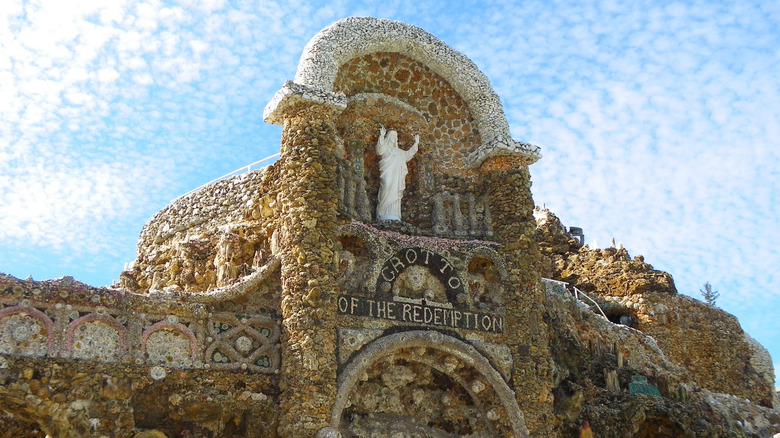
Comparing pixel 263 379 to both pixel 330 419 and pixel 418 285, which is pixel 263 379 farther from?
pixel 418 285

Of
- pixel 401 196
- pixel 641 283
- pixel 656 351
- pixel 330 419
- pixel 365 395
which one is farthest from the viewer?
pixel 641 283

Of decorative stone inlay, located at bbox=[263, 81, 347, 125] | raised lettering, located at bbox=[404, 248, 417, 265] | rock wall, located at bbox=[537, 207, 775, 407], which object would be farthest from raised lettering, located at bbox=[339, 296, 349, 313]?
rock wall, located at bbox=[537, 207, 775, 407]

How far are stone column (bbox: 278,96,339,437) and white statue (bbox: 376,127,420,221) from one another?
64.1 inches

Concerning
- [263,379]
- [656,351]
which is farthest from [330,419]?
[656,351]

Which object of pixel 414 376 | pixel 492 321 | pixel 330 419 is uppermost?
pixel 492 321

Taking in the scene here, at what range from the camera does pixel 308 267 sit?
15.4m

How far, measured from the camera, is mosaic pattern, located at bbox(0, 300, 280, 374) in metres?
13.5

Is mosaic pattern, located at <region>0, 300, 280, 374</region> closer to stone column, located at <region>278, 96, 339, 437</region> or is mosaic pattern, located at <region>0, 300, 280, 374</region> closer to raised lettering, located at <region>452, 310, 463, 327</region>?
stone column, located at <region>278, 96, 339, 437</region>

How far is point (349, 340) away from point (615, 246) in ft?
46.1

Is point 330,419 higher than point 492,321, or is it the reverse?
point 492,321

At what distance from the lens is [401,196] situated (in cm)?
1830

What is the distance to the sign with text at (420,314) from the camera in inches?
623

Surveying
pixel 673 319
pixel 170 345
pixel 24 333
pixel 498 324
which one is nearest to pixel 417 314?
pixel 498 324

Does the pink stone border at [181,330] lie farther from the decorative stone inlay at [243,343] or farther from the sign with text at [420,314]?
the sign with text at [420,314]
